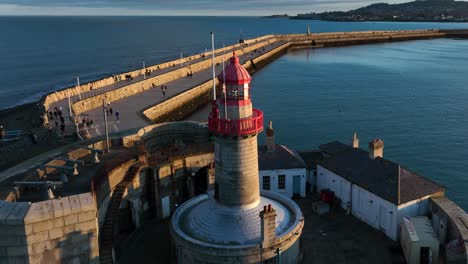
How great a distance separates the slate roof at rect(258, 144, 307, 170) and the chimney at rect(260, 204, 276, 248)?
9.04 metres

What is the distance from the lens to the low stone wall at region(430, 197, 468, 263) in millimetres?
15941

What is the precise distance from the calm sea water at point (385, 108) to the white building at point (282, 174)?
12896 mm

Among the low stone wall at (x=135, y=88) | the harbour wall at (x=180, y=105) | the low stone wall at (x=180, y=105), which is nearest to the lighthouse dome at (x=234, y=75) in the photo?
the harbour wall at (x=180, y=105)

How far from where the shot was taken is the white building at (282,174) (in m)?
24.2

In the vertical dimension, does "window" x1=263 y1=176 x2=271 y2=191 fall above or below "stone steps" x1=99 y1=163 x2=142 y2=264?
below

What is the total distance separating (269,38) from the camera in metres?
152

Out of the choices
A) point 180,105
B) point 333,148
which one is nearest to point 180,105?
point 180,105

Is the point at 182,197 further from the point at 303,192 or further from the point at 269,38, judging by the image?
the point at 269,38

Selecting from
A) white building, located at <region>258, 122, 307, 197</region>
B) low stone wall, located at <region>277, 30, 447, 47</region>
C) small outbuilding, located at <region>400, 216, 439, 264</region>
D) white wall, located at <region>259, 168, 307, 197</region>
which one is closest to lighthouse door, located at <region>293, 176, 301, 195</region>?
white building, located at <region>258, 122, 307, 197</region>

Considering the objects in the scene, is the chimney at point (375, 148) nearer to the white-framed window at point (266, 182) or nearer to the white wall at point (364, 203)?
the white wall at point (364, 203)

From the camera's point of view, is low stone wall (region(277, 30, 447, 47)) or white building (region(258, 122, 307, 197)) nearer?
white building (region(258, 122, 307, 197))

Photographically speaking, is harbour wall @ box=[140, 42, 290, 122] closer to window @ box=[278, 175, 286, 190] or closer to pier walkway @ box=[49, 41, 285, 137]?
pier walkway @ box=[49, 41, 285, 137]

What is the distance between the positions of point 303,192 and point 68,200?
15.2m

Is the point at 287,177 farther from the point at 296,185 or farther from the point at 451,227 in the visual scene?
the point at 451,227
